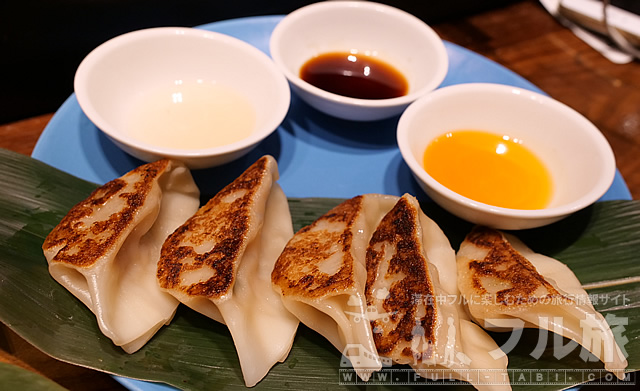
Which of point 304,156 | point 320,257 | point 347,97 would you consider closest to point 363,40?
point 347,97

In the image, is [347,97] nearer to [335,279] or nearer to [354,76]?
[354,76]

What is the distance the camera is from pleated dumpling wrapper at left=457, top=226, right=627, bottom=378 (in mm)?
1660

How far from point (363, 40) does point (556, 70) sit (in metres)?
1.53

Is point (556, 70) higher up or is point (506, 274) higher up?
point (506, 274)

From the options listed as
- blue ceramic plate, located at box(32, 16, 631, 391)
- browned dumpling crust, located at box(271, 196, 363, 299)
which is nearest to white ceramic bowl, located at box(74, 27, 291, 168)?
blue ceramic plate, located at box(32, 16, 631, 391)

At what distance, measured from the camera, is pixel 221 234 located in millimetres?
1789

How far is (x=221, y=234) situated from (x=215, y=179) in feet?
1.93

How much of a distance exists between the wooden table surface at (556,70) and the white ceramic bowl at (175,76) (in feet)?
1.86

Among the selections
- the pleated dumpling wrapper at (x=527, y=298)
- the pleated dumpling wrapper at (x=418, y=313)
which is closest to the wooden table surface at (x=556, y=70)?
the pleated dumpling wrapper at (x=527, y=298)

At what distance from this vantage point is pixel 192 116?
247cm

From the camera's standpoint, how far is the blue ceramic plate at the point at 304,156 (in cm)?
229

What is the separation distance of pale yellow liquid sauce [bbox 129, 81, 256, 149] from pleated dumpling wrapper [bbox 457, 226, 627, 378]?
1224 mm

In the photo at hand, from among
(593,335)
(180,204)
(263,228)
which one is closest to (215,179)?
(180,204)

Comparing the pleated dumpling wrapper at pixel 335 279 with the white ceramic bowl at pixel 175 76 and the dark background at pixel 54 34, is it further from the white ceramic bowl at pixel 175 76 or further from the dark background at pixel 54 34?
the dark background at pixel 54 34
